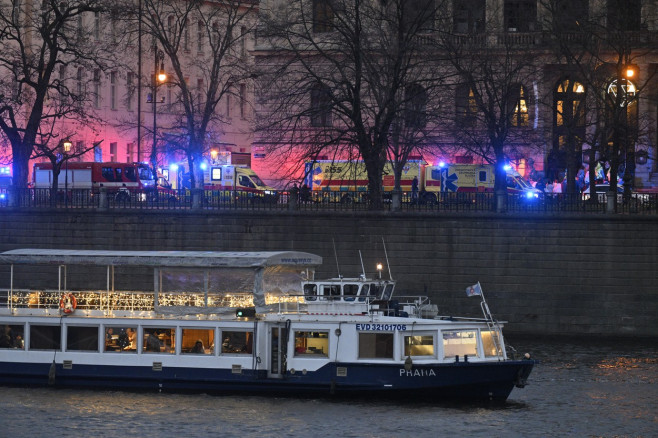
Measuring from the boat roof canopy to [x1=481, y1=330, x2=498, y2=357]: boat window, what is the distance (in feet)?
17.4

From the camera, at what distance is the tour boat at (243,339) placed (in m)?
37.0

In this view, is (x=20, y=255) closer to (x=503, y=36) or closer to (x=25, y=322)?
(x=25, y=322)

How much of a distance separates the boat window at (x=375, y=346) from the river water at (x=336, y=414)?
44.4 inches

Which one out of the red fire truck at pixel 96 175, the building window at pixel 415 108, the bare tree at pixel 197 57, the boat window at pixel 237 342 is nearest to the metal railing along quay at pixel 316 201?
the building window at pixel 415 108

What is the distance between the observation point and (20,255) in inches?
1560

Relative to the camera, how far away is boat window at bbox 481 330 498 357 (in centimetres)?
3728

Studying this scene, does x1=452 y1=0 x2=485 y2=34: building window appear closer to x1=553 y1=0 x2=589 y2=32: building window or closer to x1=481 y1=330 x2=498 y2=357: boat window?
x1=553 y1=0 x2=589 y2=32: building window

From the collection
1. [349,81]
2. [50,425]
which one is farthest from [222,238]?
[50,425]

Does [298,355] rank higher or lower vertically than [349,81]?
lower

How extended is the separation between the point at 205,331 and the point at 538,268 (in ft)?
49.4

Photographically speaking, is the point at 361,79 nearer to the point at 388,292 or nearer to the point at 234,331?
the point at 388,292

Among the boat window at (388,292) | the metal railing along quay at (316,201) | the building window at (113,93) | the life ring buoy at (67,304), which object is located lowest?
the life ring buoy at (67,304)

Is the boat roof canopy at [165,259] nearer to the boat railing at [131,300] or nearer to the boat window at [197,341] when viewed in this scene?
the boat railing at [131,300]

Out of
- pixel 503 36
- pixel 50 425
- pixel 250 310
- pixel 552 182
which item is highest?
pixel 503 36
